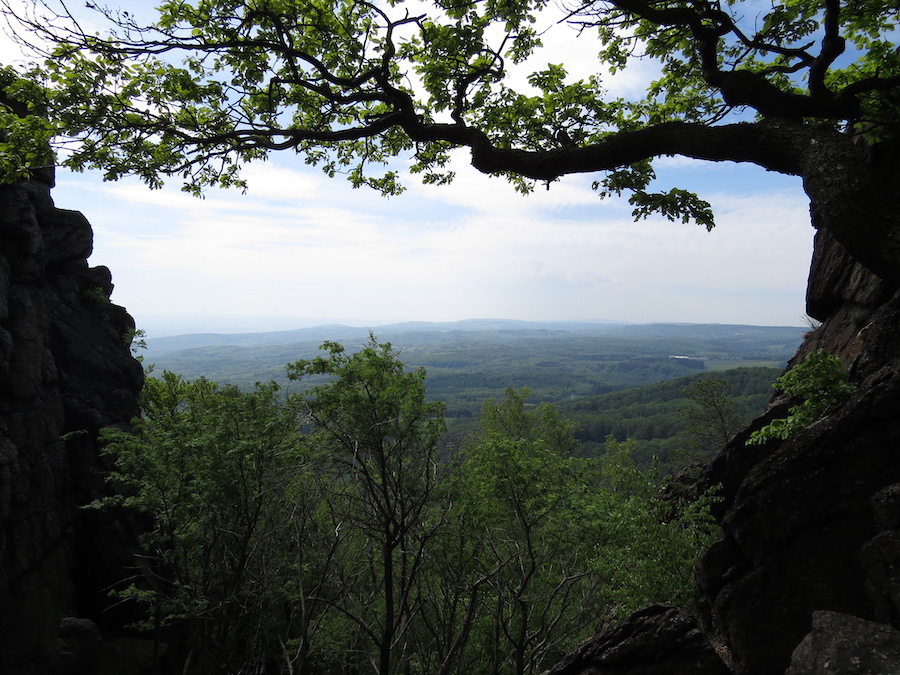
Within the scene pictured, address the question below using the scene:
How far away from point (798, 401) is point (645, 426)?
16054cm

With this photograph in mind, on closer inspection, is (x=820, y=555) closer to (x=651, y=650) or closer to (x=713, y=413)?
(x=651, y=650)

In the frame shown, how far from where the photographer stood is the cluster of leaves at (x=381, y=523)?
29.8 feet

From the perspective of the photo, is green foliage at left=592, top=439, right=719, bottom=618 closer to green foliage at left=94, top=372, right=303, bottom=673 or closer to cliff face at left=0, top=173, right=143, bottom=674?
green foliage at left=94, top=372, right=303, bottom=673

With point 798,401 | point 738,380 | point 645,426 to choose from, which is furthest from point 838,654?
point 738,380

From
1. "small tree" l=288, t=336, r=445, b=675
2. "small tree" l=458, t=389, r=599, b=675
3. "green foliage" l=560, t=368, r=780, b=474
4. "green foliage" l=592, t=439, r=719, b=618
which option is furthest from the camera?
"green foliage" l=560, t=368, r=780, b=474

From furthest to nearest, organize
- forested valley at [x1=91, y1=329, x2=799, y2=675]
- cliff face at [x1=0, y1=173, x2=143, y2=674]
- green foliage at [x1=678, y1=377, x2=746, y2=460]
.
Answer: green foliage at [x1=678, y1=377, x2=746, y2=460] < cliff face at [x1=0, y1=173, x2=143, y2=674] < forested valley at [x1=91, y1=329, x2=799, y2=675]

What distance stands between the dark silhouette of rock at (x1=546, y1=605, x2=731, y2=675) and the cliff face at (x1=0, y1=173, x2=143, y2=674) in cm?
1973

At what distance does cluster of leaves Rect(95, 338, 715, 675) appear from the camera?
907cm

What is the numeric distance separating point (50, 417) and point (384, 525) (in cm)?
1806

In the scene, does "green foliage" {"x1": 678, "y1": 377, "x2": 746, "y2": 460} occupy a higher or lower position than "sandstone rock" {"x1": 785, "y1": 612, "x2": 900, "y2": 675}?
lower

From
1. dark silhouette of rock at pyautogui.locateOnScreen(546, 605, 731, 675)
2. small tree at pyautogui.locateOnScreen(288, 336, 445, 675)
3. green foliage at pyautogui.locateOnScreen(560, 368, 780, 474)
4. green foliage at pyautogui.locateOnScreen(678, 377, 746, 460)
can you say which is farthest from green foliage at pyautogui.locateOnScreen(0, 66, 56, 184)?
green foliage at pyautogui.locateOnScreen(560, 368, 780, 474)

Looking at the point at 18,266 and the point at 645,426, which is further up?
the point at 18,266

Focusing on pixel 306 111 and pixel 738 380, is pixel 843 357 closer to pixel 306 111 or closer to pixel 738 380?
pixel 306 111

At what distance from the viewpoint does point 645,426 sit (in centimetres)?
15425
